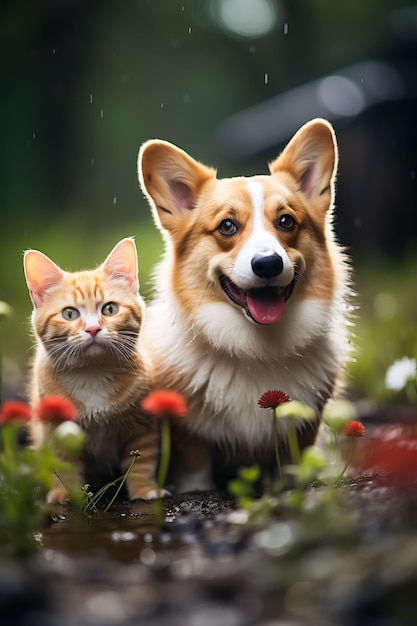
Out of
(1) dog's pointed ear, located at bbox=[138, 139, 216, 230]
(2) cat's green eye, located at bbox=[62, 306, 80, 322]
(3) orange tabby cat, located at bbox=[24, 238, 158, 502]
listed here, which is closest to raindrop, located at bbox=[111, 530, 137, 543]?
(3) orange tabby cat, located at bbox=[24, 238, 158, 502]

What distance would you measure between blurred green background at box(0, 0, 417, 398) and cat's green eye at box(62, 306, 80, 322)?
14.1 ft

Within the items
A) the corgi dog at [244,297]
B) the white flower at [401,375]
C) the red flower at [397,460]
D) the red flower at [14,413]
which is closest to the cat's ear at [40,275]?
the corgi dog at [244,297]

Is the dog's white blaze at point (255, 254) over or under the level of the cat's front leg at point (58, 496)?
over

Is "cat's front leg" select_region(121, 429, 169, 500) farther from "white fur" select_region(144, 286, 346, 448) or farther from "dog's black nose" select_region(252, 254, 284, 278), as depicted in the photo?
"dog's black nose" select_region(252, 254, 284, 278)

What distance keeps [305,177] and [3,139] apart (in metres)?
11.4

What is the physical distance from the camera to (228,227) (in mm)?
3152

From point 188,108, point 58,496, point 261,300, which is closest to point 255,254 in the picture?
point 261,300

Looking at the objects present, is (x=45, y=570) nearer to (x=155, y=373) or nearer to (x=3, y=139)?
(x=155, y=373)

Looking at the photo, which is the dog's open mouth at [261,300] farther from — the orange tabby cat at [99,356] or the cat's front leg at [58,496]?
the cat's front leg at [58,496]

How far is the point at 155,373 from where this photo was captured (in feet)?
11.2

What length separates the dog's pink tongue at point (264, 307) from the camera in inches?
120

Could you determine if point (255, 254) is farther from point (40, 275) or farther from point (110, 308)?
point (40, 275)

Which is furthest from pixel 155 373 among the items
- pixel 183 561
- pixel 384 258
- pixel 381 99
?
pixel 381 99

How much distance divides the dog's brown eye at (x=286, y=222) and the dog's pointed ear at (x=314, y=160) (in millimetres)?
275
